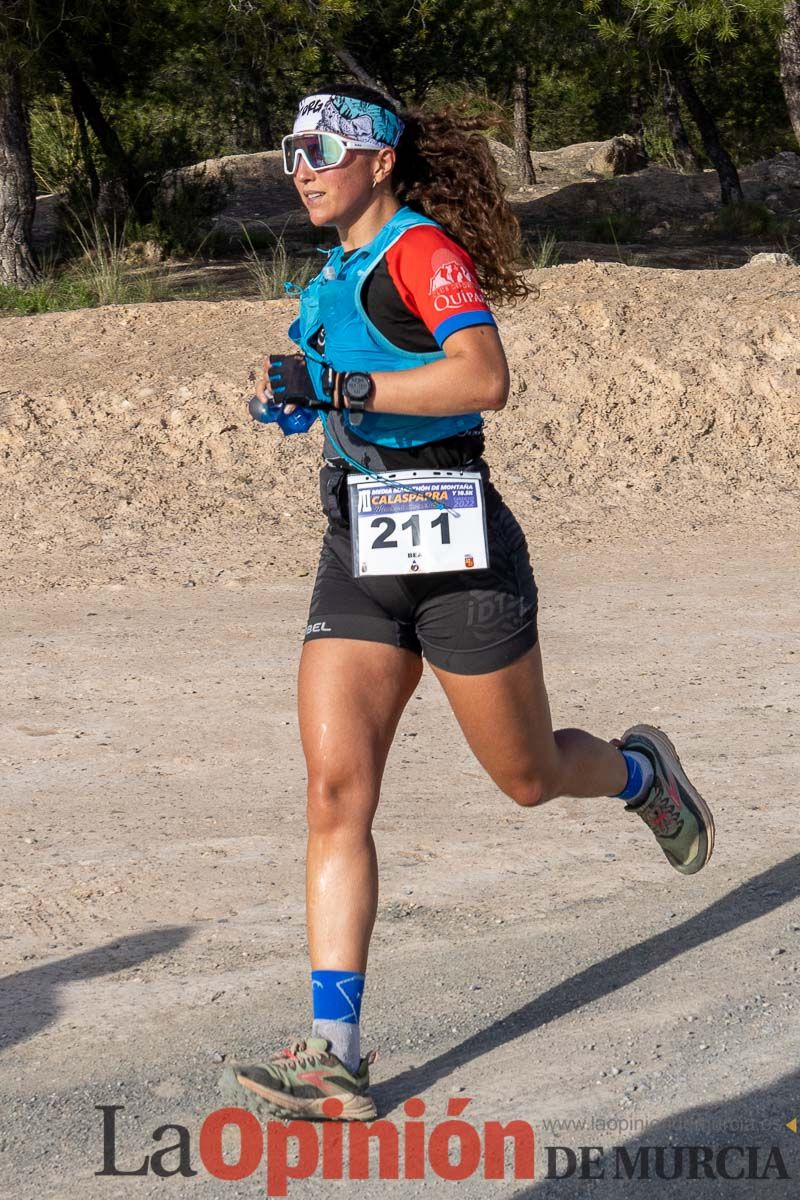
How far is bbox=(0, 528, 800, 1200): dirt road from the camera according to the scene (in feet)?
10.8

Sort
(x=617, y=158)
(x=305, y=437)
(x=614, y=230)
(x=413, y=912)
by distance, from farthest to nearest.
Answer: (x=617, y=158)
(x=614, y=230)
(x=305, y=437)
(x=413, y=912)

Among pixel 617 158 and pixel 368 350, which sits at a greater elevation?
pixel 368 350

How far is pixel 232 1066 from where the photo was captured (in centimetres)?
326

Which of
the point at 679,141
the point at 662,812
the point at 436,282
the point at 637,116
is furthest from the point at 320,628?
the point at 637,116

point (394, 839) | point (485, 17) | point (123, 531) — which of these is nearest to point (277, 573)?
point (123, 531)

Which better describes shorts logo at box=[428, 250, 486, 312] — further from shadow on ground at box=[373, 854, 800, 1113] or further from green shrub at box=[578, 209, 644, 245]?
green shrub at box=[578, 209, 644, 245]

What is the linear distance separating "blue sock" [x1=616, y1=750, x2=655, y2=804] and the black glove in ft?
4.77

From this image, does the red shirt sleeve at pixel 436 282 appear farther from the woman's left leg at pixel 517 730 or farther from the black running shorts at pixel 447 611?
the woman's left leg at pixel 517 730

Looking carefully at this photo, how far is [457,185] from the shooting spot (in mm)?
3539

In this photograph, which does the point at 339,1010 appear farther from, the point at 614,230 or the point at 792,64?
the point at 614,230

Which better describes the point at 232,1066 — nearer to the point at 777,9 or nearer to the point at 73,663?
the point at 73,663

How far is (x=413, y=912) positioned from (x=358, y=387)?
1.91 meters

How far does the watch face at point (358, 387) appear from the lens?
319 centimetres

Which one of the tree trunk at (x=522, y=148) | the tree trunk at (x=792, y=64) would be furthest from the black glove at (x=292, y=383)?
the tree trunk at (x=522, y=148)
